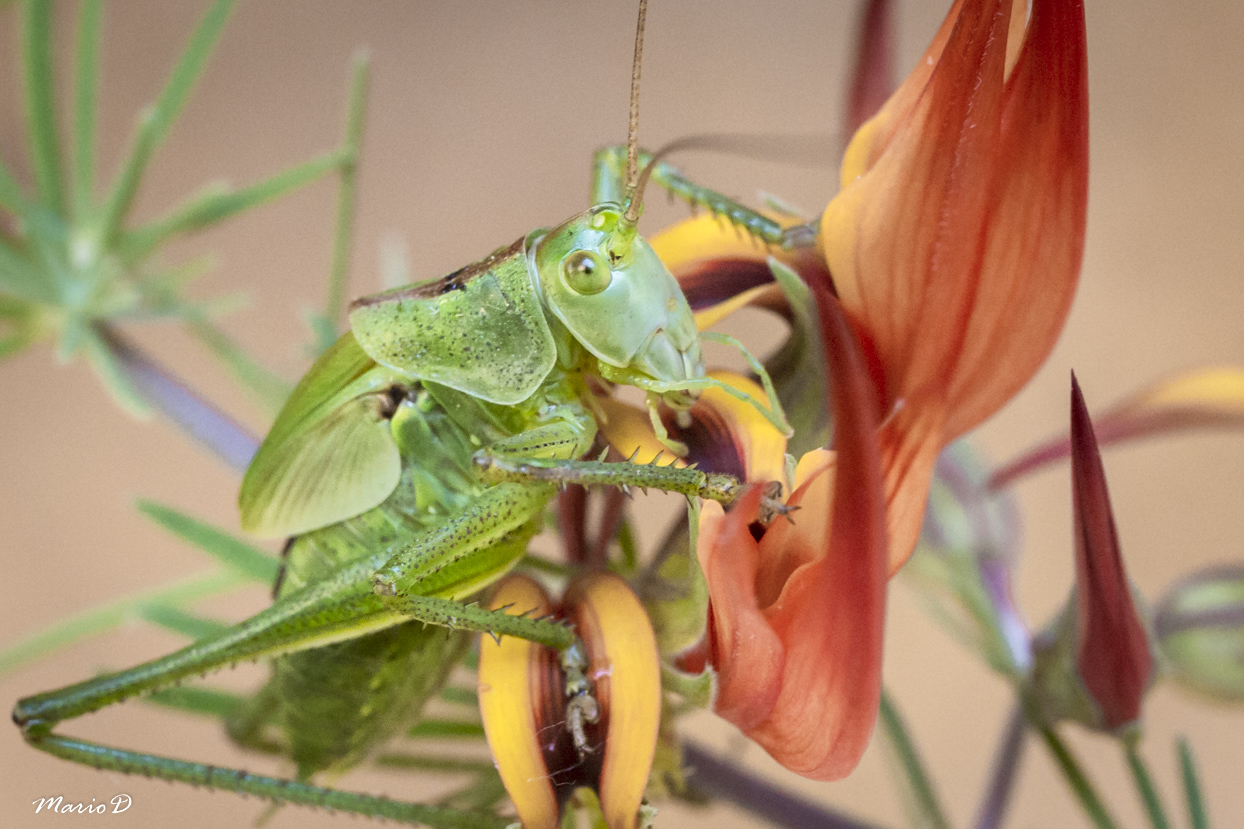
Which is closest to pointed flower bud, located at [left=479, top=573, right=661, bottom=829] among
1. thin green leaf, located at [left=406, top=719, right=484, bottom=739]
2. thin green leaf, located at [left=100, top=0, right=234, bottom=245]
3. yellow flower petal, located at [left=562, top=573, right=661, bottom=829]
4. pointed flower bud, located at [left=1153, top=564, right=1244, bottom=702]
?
yellow flower petal, located at [left=562, top=573, right=661, bottom=829]

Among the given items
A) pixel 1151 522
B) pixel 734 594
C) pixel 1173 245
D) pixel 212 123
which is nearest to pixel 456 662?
pixel 734 594

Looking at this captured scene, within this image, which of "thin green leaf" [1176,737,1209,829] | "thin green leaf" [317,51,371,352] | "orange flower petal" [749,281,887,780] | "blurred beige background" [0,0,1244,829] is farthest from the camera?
"blurred beige background" [0,0,1244,829]

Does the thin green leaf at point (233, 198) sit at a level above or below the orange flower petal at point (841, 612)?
above

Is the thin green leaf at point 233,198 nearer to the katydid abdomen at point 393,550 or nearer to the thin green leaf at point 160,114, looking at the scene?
the thin green leaf at point 160,114

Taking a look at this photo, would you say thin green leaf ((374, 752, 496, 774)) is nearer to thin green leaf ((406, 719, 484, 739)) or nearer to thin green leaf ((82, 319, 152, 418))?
thin green leaf ((406, 719, 484, 739))

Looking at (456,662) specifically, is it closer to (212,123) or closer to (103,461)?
(103,461)

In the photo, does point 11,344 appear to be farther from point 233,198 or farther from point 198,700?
point 198,700

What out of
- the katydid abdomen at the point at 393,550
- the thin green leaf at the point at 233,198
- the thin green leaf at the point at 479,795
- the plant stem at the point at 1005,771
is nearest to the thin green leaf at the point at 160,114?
the thin green leaf at the point at 233,198
